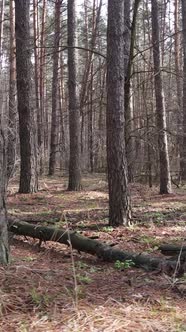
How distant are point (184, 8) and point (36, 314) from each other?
1628cm

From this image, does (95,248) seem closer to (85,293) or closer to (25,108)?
(85,293)

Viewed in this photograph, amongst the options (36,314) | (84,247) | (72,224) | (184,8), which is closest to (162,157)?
(72,224)

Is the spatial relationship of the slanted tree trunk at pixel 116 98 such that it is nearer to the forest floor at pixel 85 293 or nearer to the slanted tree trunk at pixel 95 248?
the forest floor at pixel 85 293

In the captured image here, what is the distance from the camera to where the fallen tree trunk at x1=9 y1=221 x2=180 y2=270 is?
5.04 metres

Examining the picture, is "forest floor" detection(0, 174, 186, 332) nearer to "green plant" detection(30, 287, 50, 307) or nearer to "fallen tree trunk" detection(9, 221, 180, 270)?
"green plant" detection(30, 287, 50, 307)

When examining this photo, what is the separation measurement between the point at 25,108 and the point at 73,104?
1629 mm

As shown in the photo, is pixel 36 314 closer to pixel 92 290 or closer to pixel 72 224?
pixel 92 290

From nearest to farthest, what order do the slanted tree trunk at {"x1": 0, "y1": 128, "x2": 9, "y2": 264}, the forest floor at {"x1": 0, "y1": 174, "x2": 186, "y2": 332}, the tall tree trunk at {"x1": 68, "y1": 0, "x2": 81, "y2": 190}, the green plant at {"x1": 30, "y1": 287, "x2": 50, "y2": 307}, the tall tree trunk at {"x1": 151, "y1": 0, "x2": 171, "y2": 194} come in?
1. the forest floor at {"x1": 0, "y1": 174, "x2": 186, "y2": 332}
2. the green plant at {"x1": 30, "y1": 287, "x2": 50, "y2": 307}
3. the slanted tree trunk at {"x1": 0, "y1": 128, "x2": 9, "y2": 264}
4. the tall tree trunk at {"x1": 151, "y1": 0, "x2": 171, "y2": 194}
5. the tall tree trunk at {"x1": 68, "y1": 0, "x2": 81, "y2": 190}

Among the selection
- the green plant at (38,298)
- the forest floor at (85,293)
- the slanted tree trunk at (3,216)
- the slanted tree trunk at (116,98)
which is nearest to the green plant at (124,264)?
the forest floor at (85,293)

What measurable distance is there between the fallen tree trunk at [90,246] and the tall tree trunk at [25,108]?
5976 mm

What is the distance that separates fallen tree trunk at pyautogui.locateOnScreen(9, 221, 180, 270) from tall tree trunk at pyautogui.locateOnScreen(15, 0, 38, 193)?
5.98 m

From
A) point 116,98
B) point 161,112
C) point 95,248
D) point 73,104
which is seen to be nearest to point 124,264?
point 95,248

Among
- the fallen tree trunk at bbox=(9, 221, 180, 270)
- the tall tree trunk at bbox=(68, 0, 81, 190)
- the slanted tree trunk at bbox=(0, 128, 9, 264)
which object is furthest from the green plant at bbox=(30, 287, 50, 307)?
the tall tree trunk at bbox=(68, 0, 81, 190)

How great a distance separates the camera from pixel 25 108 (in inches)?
514
